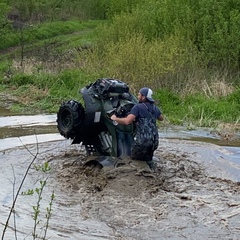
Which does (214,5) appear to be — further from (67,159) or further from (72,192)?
(72,192)

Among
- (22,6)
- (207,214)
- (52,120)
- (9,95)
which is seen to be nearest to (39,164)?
(207,214)

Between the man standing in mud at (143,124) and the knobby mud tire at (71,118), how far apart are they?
0.77 metres

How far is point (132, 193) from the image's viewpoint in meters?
9.11

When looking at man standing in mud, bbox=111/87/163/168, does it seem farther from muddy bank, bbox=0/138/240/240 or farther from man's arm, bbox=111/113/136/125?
muddy bank, bbox=0/138/240/240

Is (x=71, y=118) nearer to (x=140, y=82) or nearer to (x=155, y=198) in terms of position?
(x=155, y=198)

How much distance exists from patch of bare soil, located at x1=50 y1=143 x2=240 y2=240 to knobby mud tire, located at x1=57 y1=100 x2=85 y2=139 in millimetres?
686

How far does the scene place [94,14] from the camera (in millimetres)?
58156

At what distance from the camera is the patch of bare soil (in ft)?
25.2

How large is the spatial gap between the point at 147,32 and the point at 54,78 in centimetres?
469

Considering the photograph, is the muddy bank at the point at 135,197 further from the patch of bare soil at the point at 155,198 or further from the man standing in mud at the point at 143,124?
the man standing in mud at the point at 143,124

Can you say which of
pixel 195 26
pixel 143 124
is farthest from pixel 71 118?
pixel 195 26

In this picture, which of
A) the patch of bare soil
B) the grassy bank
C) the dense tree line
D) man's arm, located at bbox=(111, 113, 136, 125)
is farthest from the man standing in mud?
the dense tree line

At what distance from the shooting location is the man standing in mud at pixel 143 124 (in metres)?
9.60

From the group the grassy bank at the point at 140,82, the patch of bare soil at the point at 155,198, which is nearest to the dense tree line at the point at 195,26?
the grassy bank at the point at 140,82
